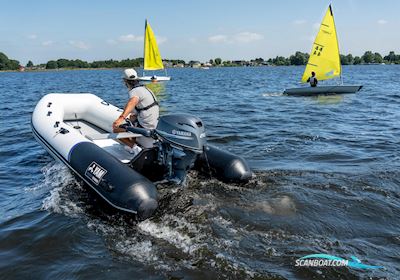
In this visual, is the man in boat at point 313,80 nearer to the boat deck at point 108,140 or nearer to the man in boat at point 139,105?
the boat deck at point 108,140

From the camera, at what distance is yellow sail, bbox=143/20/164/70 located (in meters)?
28.3

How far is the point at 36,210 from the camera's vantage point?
16.4 ft

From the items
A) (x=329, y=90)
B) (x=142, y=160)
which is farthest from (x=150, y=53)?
(x=142, y=160)

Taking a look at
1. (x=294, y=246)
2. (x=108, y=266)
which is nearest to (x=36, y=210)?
(x=108, y=266)

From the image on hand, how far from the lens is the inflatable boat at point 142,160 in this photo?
4398 millimetres

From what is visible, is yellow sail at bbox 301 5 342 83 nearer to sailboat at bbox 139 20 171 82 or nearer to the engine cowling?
sailboat at bbox 139 20 171 82

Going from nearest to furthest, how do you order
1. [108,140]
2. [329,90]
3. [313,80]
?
[108,140] < [329,90] < [313,80]

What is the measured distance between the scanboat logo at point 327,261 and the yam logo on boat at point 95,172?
2450 mm

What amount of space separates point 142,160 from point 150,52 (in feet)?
82.1

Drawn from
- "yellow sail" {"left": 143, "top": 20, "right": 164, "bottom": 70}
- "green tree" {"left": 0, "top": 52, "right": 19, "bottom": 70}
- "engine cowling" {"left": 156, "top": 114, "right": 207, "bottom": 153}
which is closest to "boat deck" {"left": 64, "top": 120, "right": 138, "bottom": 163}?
"engine cowling" {"left": 156, "top": 114, "right": 207, "bottom": 153}

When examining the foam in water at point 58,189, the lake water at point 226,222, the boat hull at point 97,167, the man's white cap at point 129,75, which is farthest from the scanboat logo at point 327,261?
the man's white cap at point 129,75

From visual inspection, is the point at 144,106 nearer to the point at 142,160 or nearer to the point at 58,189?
the point at 142,160

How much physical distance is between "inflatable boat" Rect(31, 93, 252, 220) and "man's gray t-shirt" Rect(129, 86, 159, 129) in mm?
234

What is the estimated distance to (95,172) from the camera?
4.77 metres
